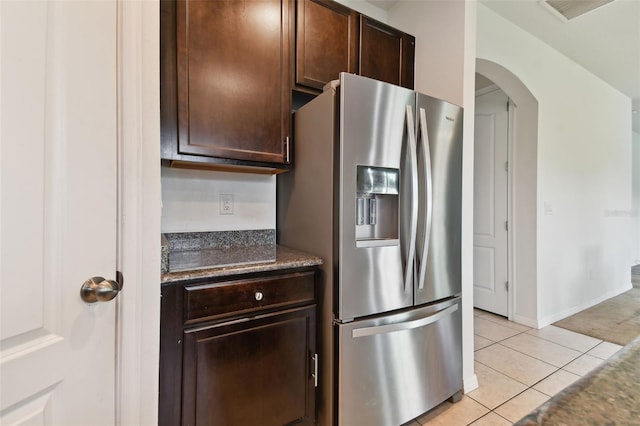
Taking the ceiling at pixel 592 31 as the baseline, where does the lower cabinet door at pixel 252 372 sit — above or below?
below

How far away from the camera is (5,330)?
640mm

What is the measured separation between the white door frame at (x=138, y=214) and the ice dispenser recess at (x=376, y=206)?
0.83 m

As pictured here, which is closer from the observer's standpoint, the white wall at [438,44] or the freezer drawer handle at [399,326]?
the freezer drawer handle at [399,326]

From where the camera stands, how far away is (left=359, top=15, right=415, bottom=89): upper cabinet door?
1.82 m

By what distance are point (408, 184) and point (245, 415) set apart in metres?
1.26

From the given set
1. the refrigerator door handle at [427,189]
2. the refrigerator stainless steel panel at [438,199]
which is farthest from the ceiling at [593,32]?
the refrigerator door handle at [427,189]

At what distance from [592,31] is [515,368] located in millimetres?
3011

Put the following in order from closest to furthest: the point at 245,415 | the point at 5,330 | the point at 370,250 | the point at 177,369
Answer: the point at 5,330, the point at 177,369, the point at 245,415, the point at 370,250

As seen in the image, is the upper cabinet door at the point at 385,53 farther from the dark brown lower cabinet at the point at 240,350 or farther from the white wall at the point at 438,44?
the dark brown lower cabinet at the point at 240,350

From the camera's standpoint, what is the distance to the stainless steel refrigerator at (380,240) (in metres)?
1.28

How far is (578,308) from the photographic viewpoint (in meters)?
3.23

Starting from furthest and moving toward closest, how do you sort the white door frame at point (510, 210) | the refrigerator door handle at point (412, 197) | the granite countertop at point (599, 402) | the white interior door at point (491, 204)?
the white interior door at point (491, 204) < the white door frame at point (510, 210) < the refrigerator door handle at point (412, 197) < the granite countertop at point (599, 402)

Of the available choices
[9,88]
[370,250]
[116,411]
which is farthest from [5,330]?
[370,250]

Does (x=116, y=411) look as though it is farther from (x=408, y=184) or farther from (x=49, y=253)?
(x=408, y=184)
